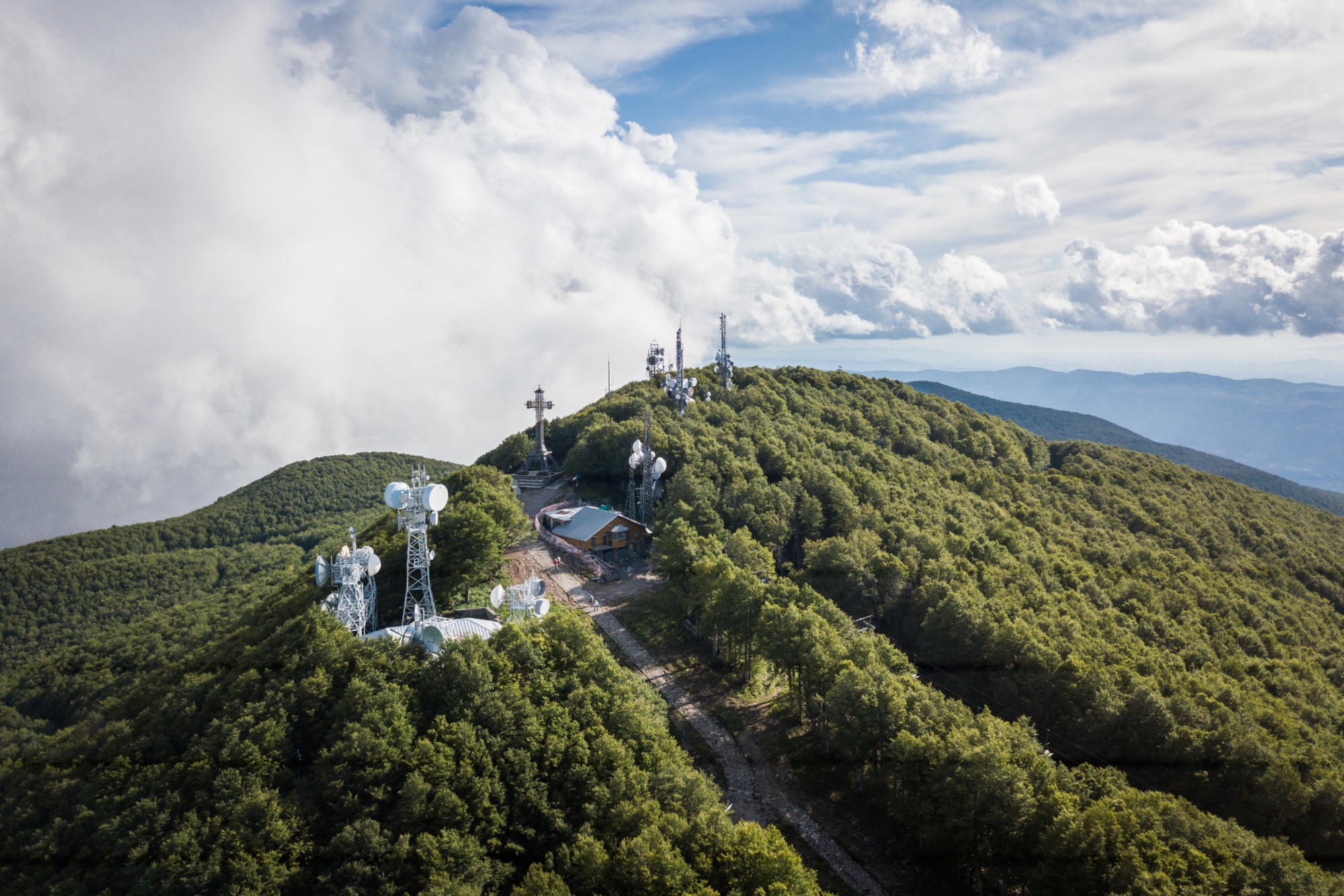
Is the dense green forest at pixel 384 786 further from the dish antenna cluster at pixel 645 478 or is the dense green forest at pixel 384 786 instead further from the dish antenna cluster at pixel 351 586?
the dish antenna cluster at pixel 645 478

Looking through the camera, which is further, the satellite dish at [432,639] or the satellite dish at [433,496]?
the satellite dish at [433,496]

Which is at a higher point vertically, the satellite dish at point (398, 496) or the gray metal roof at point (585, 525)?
the satellite dish at point (398, 496)

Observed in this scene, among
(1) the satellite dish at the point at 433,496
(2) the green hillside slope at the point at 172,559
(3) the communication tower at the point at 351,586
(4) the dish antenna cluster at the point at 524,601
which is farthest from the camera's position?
(2) the green hillside slope at the point at 172,559

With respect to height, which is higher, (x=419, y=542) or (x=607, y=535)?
(x=419, y=542)

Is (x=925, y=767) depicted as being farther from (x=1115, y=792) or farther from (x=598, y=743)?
(x=598, y=743)

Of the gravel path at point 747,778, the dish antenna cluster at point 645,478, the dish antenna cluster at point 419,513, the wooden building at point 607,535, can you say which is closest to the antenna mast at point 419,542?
the dish antenna cluster at point 419,513

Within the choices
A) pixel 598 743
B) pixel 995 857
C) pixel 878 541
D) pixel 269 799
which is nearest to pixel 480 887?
pixel 598 743

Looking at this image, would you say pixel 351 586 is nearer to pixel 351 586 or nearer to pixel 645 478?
pixel 351 586

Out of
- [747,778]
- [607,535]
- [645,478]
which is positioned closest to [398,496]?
[747,778]

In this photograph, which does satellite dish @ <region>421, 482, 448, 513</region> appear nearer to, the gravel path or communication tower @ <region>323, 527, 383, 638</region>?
communication tower @ <region>323, 527, 383, 638</region>
